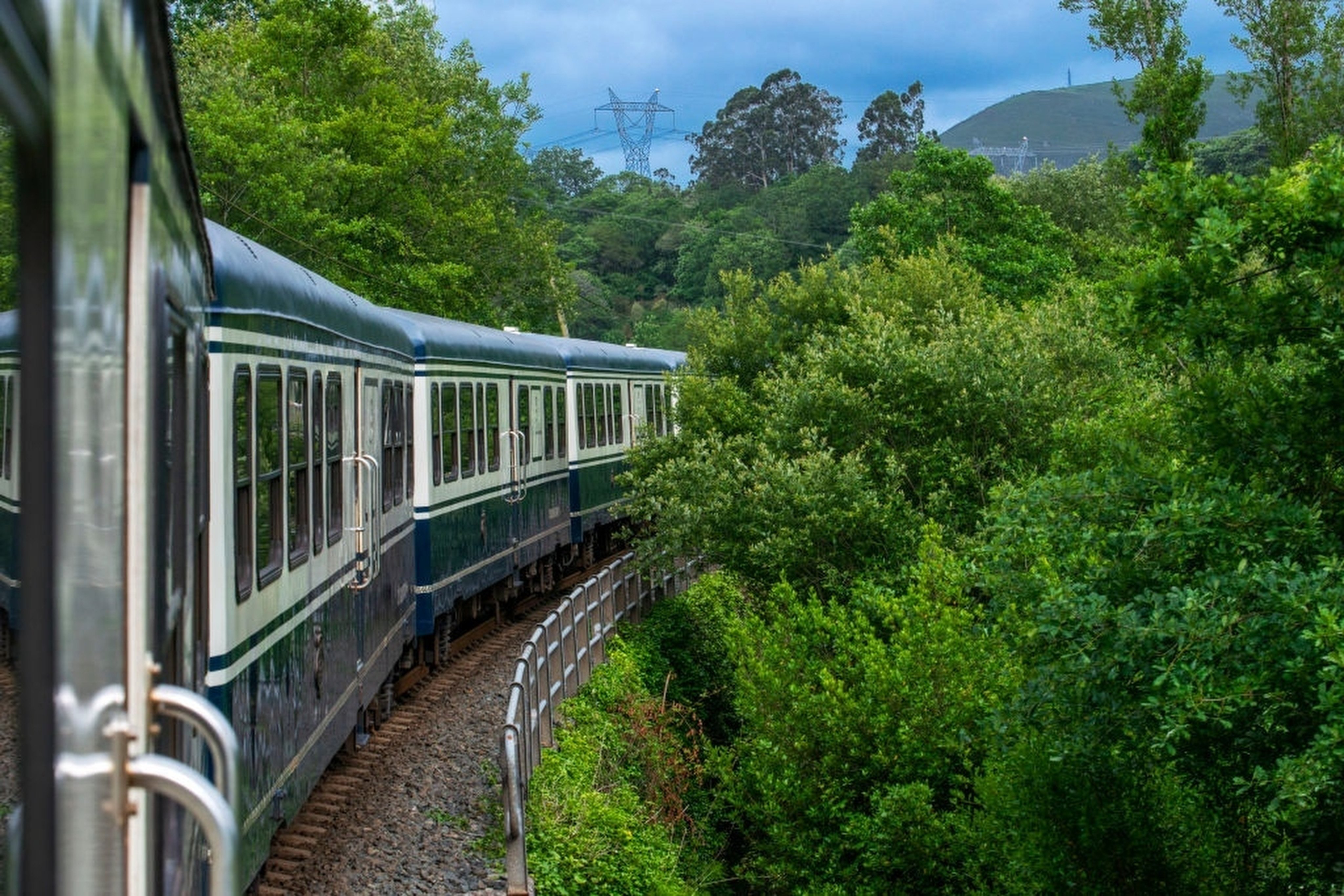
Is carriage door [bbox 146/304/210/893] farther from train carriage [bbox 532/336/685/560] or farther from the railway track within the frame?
train carriage [bbox 532/336/685/560]

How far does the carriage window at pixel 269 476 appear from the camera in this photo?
6.55m

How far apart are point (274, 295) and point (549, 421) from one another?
505 inches

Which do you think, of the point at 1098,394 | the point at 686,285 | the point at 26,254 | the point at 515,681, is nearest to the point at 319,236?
the point at 1098,394

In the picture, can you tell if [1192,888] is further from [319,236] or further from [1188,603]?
[319,236]

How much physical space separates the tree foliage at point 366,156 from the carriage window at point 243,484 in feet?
69.3

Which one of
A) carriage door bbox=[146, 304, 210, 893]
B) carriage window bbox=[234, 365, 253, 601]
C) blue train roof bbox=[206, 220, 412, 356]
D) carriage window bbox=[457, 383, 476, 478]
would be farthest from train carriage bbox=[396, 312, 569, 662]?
carriage door bbox=[146, 304, 210, 893]

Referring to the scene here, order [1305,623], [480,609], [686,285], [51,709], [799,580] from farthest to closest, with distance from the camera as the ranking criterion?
[686,285], [799,580], [480,609], [1305,623], [51,709]

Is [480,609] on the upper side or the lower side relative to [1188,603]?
lower

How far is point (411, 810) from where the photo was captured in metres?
10.6

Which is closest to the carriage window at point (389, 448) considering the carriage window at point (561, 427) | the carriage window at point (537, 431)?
the carriage window at point (537, 431)

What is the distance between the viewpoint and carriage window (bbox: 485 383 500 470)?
16.2 meters

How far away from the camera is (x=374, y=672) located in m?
10.8

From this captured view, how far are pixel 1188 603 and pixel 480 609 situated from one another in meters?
10.4

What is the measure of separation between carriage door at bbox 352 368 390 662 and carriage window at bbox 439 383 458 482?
140 inches
